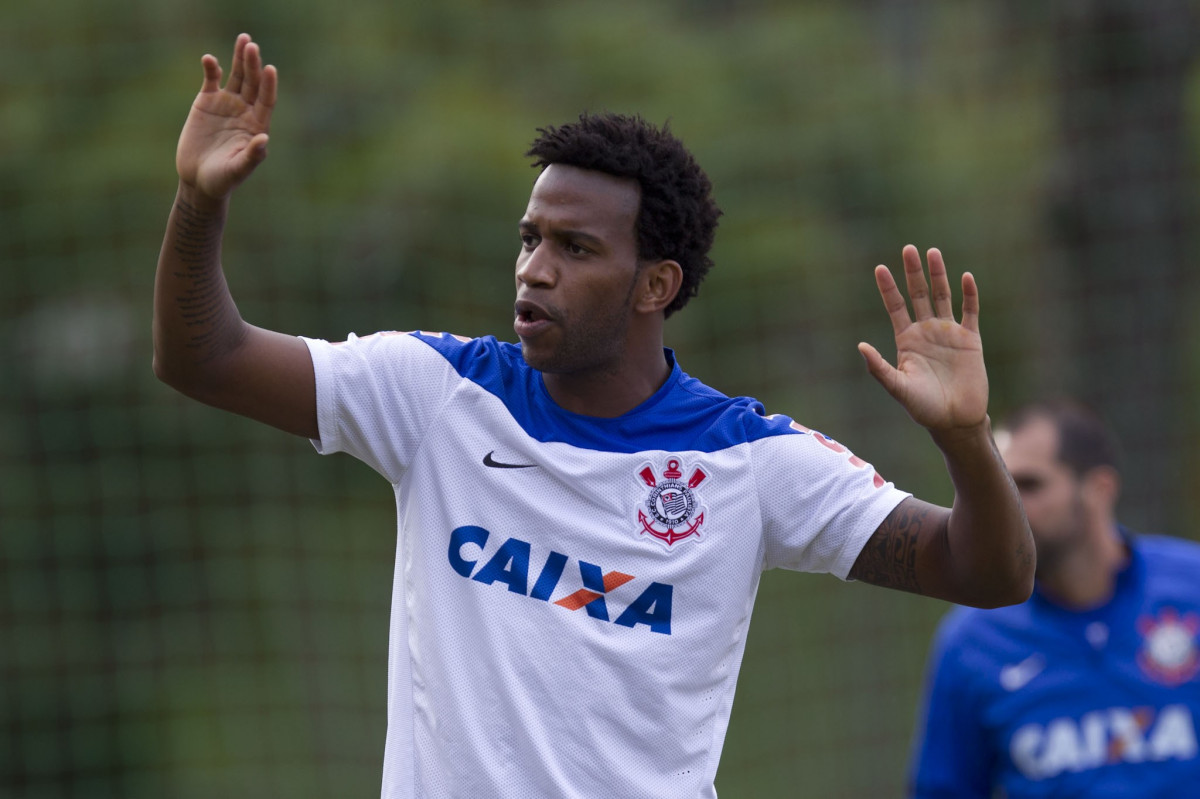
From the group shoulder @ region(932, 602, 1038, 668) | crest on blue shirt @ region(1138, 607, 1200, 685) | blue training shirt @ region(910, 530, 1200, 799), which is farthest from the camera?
shoulder @ region(932, 602, 1038, 668)

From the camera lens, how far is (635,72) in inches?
367

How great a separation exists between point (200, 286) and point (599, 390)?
0.82 m

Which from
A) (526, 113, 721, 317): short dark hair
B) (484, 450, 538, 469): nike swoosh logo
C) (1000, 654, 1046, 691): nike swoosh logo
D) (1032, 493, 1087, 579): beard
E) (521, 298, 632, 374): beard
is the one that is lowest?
(1000, 654, 1046, 691): nike swoosh logo

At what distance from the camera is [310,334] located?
8.14 meters

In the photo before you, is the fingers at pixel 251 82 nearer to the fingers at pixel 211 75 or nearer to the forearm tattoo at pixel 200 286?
the fingers at pixel 211 75

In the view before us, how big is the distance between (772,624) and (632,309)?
5453 millimetres

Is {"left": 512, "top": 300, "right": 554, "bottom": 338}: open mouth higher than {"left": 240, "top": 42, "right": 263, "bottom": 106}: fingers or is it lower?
lower

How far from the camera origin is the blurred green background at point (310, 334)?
8.00 m

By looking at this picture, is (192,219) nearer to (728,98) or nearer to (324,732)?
(324,732)

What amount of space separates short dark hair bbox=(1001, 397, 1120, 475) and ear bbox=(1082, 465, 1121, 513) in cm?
2

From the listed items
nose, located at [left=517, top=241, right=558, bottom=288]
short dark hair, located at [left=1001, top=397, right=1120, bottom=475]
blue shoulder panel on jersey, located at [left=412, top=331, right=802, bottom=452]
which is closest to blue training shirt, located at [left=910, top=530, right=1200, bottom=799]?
short dark hair, located at [left=1001, top=397, right=1120, bottom=475]

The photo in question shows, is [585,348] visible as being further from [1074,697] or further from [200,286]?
[1074,697]

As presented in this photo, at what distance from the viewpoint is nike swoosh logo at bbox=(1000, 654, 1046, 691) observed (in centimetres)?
493

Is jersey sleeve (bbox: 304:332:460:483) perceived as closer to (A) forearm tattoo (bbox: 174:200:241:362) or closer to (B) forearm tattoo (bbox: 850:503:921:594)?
(A) forearm tattoo (bbox: 174:200:241:362)
